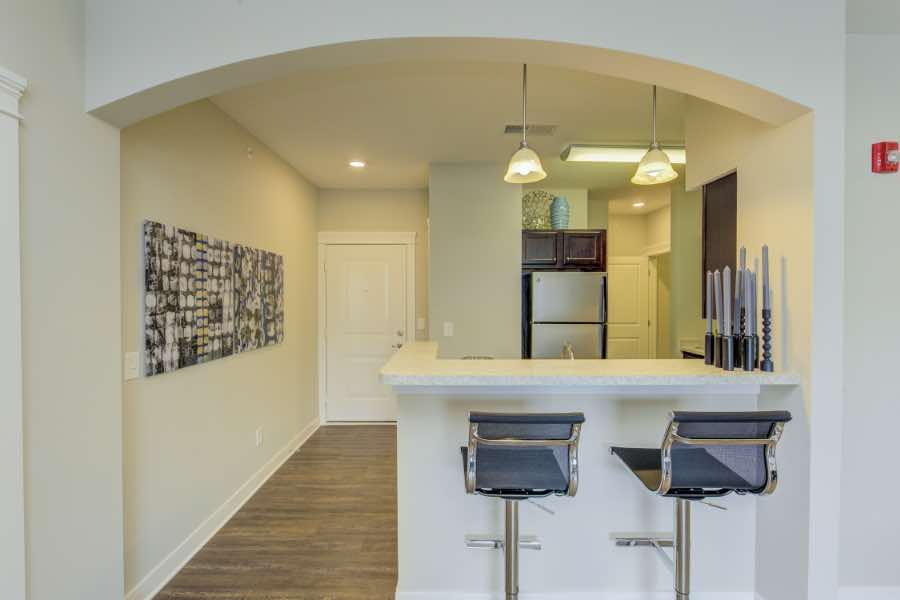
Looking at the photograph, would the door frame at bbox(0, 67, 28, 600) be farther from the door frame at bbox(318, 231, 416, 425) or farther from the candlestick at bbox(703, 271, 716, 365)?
the door frame at bbox(318, 231, 416, 425)

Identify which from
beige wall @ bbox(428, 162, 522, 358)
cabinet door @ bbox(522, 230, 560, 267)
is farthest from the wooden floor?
cabinet door @ bbox(522, 230, 560, 267)

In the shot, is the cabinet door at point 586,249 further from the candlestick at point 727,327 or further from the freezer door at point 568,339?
the candlestick at point 727,327

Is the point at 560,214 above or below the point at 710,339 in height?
above

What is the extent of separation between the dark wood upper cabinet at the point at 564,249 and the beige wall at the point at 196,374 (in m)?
2.23

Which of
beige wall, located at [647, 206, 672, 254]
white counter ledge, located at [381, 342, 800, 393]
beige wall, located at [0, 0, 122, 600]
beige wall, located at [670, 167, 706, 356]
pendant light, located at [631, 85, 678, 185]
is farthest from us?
beige wall, located at [647, 206, 672, 254]

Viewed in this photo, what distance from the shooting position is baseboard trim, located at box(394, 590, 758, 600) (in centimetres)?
206

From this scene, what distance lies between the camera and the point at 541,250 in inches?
161

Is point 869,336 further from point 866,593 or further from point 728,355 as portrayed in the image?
point 866,593

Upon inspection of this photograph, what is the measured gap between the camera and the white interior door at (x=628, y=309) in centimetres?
592

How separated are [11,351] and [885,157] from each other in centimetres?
340

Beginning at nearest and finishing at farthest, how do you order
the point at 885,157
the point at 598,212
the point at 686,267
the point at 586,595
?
the point at 885,157
the point at 586,595
the point at 686,267
the point at 598,212

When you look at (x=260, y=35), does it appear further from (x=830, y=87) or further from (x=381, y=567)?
(x=381, y=567)

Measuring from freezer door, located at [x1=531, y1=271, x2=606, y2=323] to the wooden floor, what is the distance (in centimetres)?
187

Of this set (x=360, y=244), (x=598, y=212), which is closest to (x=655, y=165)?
(x=598, y=212)
